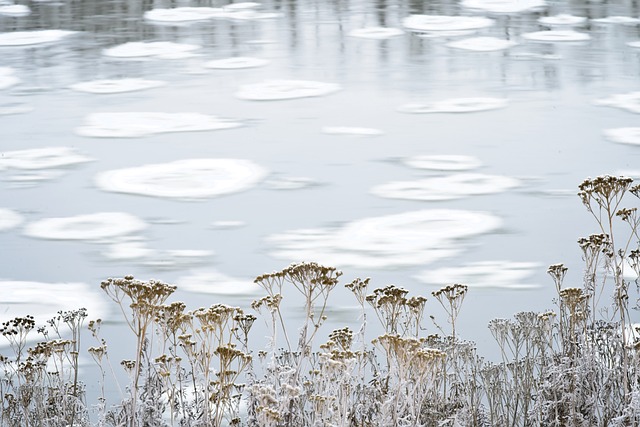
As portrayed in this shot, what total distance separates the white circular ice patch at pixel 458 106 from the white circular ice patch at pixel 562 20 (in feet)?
12.6

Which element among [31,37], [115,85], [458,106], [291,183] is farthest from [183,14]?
[291,183]

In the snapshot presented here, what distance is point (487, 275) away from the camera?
21.7 feet

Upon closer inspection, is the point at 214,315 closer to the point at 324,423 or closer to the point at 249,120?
the point at 324,423

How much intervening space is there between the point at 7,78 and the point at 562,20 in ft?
24.1

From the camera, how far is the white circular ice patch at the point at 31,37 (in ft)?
43.3

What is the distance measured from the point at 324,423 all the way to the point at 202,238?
406 cm

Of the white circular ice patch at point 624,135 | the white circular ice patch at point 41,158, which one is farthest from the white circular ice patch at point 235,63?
the white circular ice patch at point 624,135

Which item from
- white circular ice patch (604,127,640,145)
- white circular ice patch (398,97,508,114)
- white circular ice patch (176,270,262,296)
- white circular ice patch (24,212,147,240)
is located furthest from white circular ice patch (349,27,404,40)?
white circular ice patch (176,270,262,296)

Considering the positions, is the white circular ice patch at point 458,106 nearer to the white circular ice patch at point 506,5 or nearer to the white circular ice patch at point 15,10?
the white circular ice patch at point 506,5

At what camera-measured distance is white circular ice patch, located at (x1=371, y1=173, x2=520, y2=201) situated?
25.9 feet

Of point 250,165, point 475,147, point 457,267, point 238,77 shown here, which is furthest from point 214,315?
point 238,77

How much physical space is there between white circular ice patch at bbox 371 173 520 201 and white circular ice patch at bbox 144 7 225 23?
23.3 ft

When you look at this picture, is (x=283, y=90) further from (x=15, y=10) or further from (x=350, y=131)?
(x=15, y=10)

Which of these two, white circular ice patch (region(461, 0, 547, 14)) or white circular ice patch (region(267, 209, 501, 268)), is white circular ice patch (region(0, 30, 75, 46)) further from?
white circular ice patch (region(267, 209, 501, 268))
